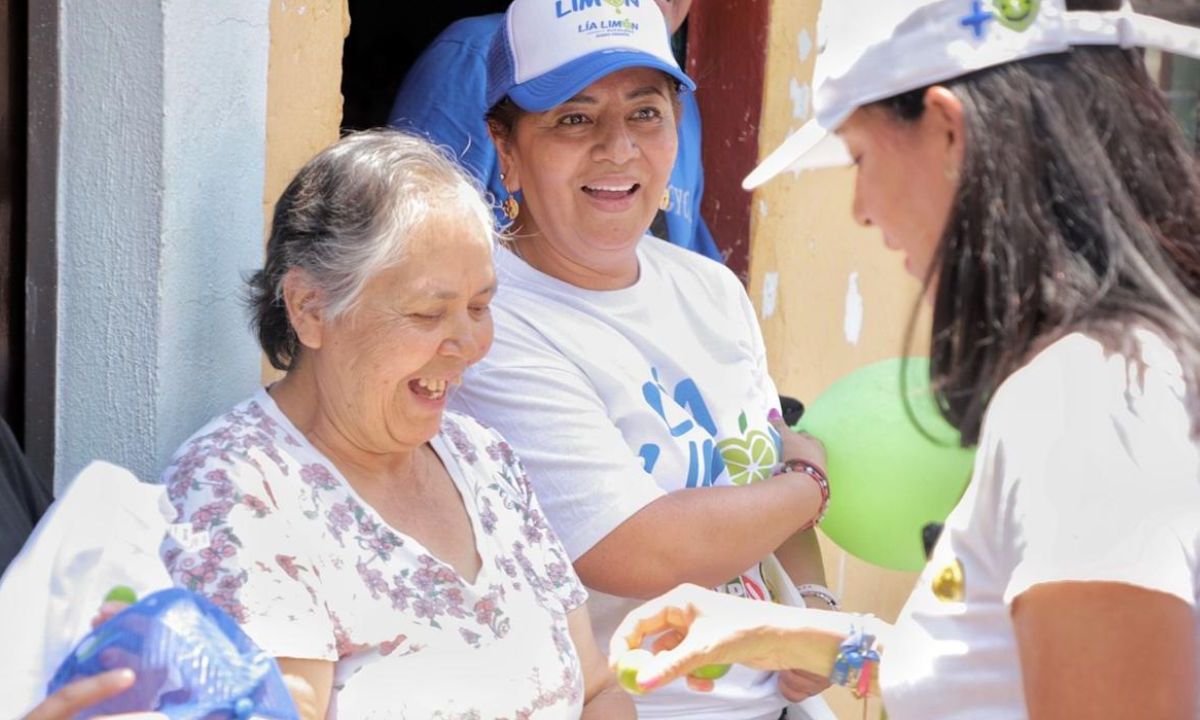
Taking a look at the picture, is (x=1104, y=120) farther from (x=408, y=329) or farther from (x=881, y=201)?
(x=408, y=329)

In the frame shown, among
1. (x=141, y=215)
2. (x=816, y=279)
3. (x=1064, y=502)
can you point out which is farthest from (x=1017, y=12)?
(x=816, y=279)

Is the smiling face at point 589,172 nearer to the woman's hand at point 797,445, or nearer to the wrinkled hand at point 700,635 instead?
the woman's hand at point 797,445

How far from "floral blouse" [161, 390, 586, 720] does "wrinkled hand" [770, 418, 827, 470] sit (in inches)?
25.4

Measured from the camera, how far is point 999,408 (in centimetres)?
152

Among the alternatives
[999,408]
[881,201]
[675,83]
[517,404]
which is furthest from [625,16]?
[999,408]

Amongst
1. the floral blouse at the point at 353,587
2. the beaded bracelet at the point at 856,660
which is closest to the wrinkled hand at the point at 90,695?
the floral blouse at the point at 353,587

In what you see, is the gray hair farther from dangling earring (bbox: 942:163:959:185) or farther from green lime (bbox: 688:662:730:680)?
dangling earring (bbox: 942:163:959:185)

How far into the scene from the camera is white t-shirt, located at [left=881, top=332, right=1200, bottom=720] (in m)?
1.38

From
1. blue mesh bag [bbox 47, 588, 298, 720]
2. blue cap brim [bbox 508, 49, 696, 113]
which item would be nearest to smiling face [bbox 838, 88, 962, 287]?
blue mesh bag [bbox 47, 588, 298, 720]

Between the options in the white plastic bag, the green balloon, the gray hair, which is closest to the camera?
the white plastic bag

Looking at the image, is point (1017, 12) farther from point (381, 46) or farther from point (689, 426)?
point (381, 46)

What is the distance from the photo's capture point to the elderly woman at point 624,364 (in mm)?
2723

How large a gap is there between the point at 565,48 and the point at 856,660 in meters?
1.33

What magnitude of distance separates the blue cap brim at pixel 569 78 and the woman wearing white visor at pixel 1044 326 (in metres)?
1.19
